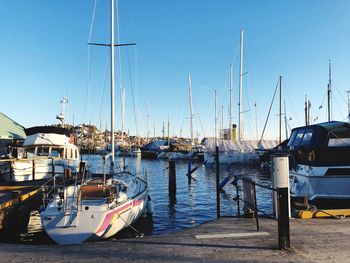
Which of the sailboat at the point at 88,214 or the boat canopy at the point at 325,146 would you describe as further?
the boat canopy at the point at 325,146

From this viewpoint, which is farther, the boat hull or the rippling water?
the rippling water

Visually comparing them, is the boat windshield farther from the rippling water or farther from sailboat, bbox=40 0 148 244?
sailboat, bbox=40 0 148 244

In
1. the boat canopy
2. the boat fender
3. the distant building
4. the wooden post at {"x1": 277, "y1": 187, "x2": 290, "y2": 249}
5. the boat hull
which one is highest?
the distant building

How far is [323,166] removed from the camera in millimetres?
13875

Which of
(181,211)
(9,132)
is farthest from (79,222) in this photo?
(9,132)

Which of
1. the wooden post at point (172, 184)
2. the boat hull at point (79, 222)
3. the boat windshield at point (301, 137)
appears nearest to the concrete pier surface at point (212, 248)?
the boat hull at point (79, 222)

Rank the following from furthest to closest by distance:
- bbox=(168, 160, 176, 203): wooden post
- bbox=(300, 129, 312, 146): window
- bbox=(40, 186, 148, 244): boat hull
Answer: bbox=(168, 160, 176, 203): wooden post
bbox=(300, 129, 312, 146): window
bbox=(40, 186, 148, 244): boat hull

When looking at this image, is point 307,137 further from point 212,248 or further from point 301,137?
point 212,248

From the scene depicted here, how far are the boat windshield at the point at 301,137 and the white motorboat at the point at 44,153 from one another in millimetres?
13450

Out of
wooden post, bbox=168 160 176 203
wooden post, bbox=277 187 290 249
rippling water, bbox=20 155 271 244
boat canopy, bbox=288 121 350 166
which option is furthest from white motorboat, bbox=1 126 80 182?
wooden post, bbox=277 187 290 249

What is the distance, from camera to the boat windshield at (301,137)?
15406 millimetres

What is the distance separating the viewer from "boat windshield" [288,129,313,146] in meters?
15.4

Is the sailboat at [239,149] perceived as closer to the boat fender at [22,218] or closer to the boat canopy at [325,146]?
the boat canopy at [325,146]

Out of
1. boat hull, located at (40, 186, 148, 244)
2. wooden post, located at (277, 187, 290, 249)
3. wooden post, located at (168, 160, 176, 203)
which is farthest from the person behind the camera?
wooden post, located at (168, 160, 176, 203)
